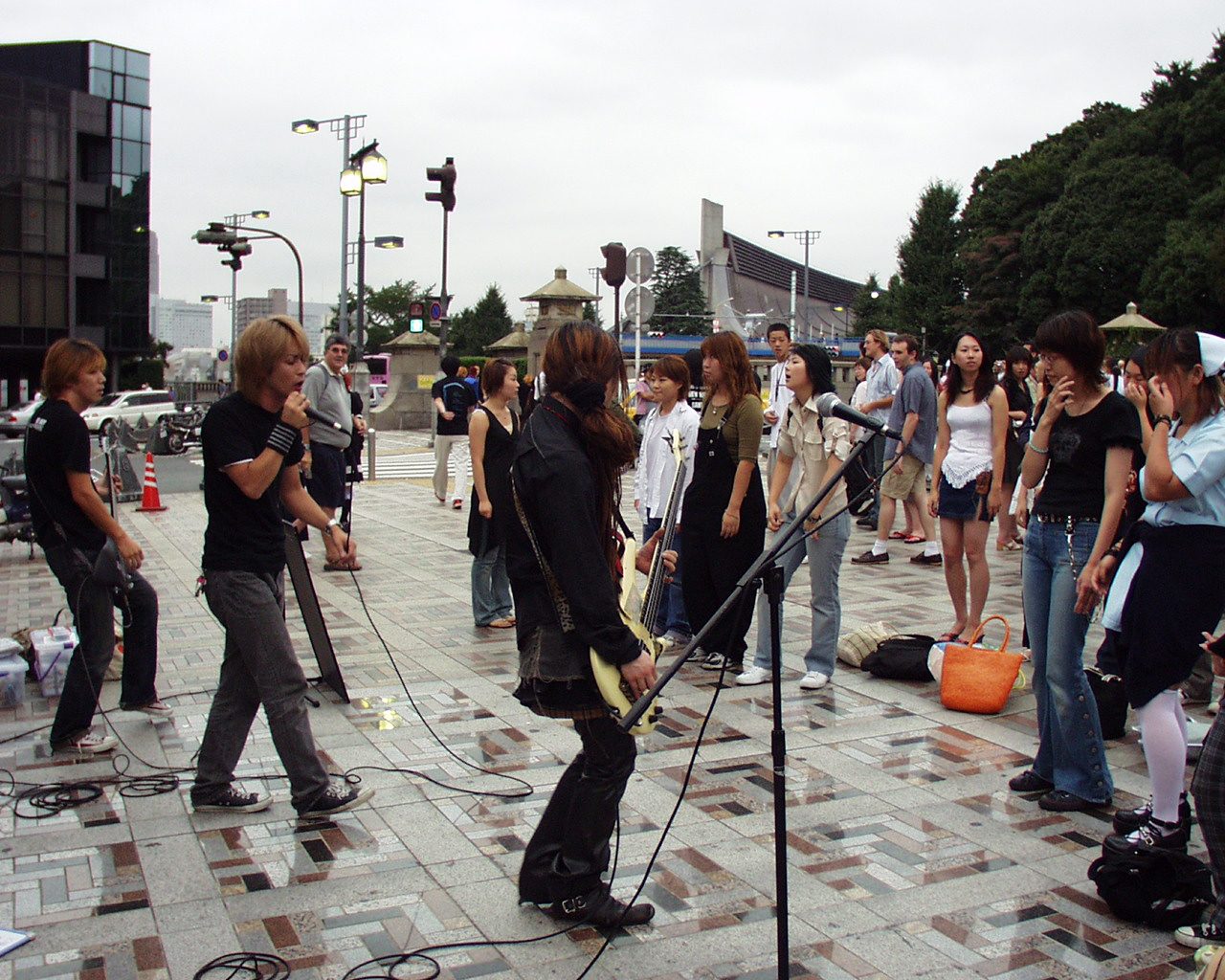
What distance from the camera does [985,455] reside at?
789 cm

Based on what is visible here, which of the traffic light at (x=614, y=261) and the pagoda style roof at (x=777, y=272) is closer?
the traffic light at (x=614, y=261)

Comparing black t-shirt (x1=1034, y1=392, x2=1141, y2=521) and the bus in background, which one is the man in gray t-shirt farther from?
the bus in background

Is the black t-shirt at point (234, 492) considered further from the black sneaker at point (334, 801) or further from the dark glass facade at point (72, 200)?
the dark glass facade at point (72, 200)

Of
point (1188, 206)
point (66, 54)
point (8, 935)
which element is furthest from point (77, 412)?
point (66, 54)

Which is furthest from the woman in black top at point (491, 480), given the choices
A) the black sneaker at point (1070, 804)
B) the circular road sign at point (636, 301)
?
the circular road sign at point (636, 301)

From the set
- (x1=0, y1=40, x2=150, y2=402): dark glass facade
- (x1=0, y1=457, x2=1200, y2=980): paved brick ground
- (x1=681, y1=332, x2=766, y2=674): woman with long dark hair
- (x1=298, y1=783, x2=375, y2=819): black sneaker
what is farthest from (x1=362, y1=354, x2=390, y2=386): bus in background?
(x1=298, y1=783, x2=375, y2=819): black sneaker

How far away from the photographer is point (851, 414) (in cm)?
340

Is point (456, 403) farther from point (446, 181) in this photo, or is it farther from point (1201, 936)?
point (1201, 936)

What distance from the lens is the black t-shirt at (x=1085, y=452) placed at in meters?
4.47

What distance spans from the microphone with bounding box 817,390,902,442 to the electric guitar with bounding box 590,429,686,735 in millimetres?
804

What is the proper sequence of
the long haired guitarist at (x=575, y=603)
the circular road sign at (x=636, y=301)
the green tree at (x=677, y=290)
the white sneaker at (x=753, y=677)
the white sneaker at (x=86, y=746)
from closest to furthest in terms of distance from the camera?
the long haired guitarist at (x=575, y=603), the white sneaker at (x=86, y=746), the white sneaker at (x=753, y=677), the circular road sign at (x=636, y=301), the green tree at (x=677, y=290)

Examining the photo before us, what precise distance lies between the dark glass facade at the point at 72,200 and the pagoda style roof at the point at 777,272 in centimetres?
5601

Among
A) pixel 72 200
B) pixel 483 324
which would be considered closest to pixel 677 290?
pixel 483 324

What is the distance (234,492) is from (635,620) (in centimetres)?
173
